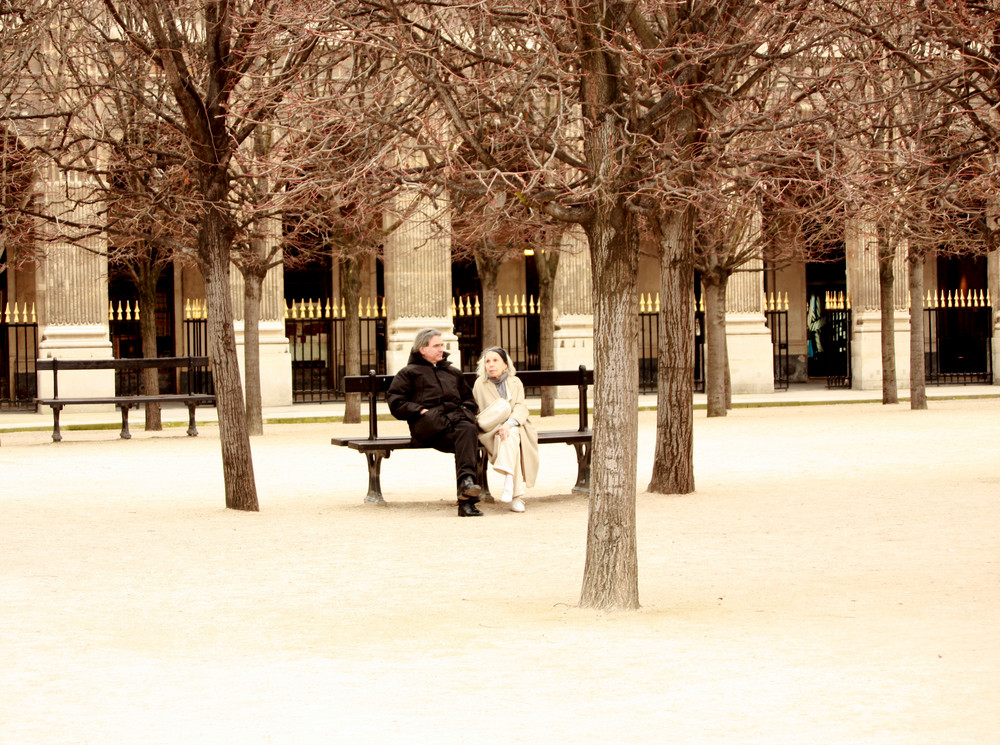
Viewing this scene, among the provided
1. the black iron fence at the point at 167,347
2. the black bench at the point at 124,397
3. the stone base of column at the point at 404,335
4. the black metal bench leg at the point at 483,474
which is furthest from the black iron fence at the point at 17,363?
the black metal bench leg at the point at 483,474

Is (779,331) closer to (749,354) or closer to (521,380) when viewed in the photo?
(749,354)

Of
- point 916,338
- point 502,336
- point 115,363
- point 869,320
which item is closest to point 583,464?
point 115,363

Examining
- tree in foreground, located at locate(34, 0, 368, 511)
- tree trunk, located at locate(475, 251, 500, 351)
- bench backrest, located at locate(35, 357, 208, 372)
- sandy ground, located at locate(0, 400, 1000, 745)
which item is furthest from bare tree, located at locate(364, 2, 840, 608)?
tree trunk, located at locate(475, 251, 500, 351)

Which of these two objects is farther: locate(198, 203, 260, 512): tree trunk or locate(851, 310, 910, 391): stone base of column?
locate(851, 310, 910, 391): stone base of column

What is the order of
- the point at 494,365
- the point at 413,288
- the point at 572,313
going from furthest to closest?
the point at 572,313, the point at 413,288, the point at 494,365

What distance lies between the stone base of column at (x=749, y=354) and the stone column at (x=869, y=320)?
225 cm

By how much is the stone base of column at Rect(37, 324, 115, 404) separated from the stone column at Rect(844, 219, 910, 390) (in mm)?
16485

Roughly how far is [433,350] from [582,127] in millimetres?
3701

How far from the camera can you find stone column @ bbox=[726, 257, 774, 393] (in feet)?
107

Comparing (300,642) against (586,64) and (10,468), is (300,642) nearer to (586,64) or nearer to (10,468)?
(586,64)

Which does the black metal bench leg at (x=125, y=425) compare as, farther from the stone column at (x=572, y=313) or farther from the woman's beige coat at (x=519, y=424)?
the stone column at (x=572, y=313)

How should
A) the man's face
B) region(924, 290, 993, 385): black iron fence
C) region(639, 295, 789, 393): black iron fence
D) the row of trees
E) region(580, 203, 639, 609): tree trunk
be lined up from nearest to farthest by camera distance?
region(580, 203, 639, 609): tree trunk < the row of trees < the man's face < region(639, 295, 789, 393): black iron fence < region(924, 290, 993, 385): black iron fence

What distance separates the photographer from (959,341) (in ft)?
128

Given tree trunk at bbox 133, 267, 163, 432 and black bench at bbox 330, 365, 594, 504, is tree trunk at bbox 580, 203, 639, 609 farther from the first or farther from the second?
tree trunk at bbox 133, 267, 163, 432
